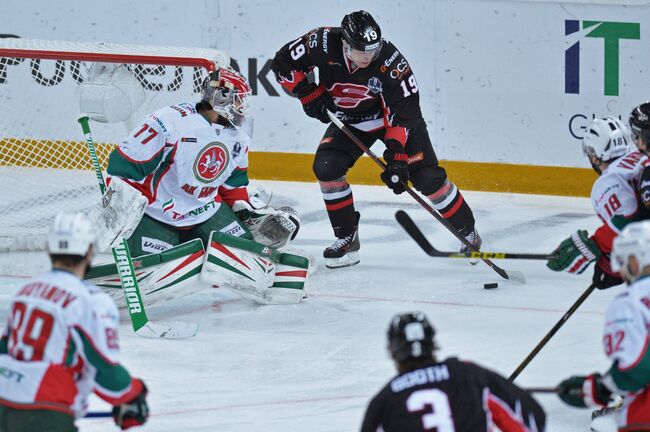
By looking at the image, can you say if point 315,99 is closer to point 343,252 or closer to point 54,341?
point 343,252

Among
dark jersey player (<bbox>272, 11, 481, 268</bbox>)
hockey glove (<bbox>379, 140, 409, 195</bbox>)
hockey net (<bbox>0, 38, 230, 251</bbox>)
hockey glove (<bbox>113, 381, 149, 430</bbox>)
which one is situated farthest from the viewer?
hockey net (<bbox>0, 38, 230, 251</bbox>)

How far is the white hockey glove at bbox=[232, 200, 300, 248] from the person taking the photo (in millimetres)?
5176

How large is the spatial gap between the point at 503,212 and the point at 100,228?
9.14ft

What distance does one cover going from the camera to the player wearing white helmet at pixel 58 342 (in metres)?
2.62

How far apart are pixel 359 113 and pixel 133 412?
2933mm

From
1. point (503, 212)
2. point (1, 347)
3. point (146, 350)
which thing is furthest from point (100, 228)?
point (503, 212)

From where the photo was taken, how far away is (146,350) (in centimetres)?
441

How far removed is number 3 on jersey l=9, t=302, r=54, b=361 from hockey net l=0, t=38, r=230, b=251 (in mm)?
2842

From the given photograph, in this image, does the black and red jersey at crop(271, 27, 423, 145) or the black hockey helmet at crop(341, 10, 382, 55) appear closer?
the black hockey helmet at crop(341, 10, 382, 55)

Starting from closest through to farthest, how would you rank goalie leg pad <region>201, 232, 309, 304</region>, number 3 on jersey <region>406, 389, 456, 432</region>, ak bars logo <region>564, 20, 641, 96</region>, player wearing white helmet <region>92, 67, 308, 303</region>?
number 3 on jersey <region>406, 389, 456, 432</region>, player wearing white helmet <region>92, 67, 308, 303</region>, goalie leg pad <region>201, 232, 309, 304</region>, ak bars logo <region>564, 20, 641, 96</region>

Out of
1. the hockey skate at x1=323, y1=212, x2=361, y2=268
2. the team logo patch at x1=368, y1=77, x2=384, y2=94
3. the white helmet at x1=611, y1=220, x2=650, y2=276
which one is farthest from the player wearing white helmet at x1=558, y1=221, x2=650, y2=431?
Result: the hockey skate at x1=323, y1=212, x2=361, y2=268

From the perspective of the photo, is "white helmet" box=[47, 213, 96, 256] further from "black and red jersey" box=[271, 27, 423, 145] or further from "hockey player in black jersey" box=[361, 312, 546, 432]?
"black and red jersey" box=[271, 27, 423, 145]

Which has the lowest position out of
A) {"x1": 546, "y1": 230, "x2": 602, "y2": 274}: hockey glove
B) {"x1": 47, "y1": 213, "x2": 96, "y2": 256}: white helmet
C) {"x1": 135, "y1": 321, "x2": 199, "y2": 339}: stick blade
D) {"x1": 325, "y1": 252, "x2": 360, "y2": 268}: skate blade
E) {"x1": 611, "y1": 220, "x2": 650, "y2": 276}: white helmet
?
{"x1": 325, "y1": 252, "x2": 360, "y2": 268}: skate blade

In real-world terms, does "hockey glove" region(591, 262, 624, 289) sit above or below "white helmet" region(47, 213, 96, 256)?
below
